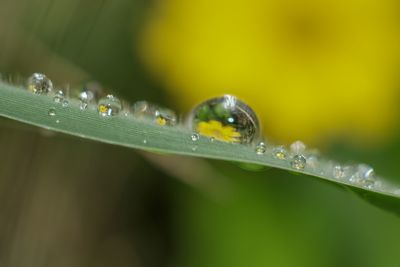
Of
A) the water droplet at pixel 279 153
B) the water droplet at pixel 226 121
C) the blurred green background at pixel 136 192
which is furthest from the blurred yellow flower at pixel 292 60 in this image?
the water droplet at pixel 279 153

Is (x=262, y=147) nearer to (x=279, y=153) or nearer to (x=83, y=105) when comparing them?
(x=279, y=153)

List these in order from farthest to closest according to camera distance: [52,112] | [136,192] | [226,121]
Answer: [136,192], [226,121], [52,112]

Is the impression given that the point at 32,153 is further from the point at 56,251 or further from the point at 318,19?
the point at 318,19

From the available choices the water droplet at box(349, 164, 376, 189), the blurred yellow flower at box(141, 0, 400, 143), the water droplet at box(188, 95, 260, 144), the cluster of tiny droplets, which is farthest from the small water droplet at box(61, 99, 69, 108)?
the blurred yellow flower at box(141, 0, 400, 143)

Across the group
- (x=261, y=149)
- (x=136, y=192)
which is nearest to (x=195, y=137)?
(x=261, y=149)

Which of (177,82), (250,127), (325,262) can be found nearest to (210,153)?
(250,127)
